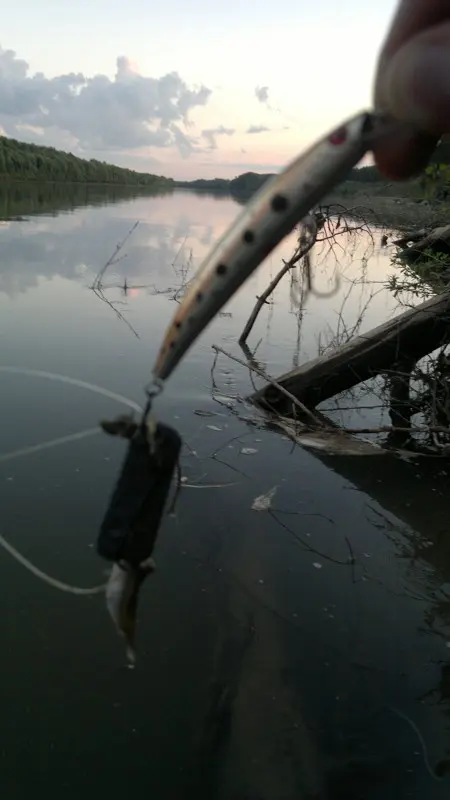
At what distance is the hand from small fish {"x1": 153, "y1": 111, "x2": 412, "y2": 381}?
3.3 inches

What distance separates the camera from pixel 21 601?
153 inches

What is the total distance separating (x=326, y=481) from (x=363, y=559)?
132cm

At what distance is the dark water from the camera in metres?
2.99

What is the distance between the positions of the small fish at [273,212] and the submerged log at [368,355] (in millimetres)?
5441

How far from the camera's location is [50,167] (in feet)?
305

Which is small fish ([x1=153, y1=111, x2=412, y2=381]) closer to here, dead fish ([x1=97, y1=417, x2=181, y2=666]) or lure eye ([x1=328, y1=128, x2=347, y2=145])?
lure eye ([x1=328, y1=128, x2=347, y2=145])

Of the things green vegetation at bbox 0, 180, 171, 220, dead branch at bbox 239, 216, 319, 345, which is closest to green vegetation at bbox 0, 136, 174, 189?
green vegetation at bbox 0, 180, 171, 220

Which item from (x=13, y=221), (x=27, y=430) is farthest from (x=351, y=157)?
(x=13, y=221)

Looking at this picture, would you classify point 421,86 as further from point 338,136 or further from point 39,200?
point 39,200

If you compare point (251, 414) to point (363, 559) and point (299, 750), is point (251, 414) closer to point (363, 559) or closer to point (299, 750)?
point (363, 559)

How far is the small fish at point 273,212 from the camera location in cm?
151

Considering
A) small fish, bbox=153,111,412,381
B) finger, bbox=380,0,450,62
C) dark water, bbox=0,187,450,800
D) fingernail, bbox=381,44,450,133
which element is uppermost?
finger, bbox=380,0,450,62

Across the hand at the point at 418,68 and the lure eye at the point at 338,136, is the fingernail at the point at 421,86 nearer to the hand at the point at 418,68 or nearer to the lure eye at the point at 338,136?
the hand at the point at 418,68

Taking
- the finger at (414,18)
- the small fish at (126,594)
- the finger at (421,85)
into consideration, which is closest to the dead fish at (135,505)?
the small fish at (126,594)
